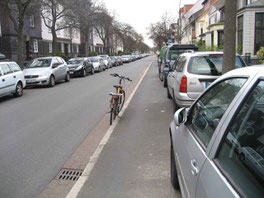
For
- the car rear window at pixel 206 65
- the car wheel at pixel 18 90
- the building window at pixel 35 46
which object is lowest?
the car wheel at pixel 18 90

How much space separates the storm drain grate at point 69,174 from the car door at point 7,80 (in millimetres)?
7807

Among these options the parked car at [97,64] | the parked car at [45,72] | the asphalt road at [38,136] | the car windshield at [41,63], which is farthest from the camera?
the parked car at [97,64]

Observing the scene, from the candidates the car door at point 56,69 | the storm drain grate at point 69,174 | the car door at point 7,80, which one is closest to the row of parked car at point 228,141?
the storm drain grate at point 69,174

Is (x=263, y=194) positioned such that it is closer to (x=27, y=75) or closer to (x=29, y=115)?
(x=29, y=115)

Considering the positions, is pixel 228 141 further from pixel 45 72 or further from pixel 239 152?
pixel 45 72

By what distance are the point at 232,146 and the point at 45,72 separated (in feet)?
48.3

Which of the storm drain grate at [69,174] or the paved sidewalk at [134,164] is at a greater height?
the paved sidewalk at [134,164]

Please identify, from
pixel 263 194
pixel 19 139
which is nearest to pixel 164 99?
pixel 19 139

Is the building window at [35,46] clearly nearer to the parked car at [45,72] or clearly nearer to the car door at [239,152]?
the parked car at [45,72]

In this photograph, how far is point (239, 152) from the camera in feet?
5.83

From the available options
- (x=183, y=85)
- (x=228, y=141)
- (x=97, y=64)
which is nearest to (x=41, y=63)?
(x=97, y=64)

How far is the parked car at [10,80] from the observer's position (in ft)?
36.4

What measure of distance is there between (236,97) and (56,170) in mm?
3344

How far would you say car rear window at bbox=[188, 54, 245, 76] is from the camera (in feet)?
21.7
